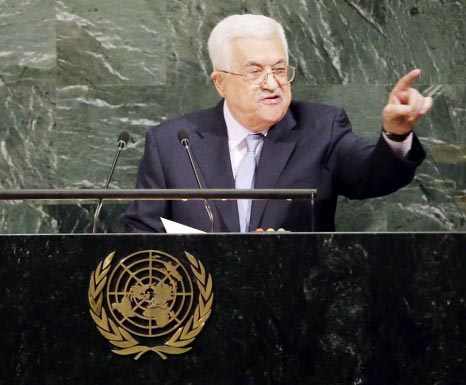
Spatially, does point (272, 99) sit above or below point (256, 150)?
→ above

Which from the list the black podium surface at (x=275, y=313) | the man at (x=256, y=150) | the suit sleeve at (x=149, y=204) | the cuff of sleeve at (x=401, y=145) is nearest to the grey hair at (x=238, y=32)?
the man at (x=256, y=150)

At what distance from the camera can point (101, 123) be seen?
239 inches

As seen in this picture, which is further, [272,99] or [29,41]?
[29,41]

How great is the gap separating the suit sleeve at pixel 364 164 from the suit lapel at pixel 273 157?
17 centimetres

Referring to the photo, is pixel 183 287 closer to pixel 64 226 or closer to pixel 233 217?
pixel 233 217

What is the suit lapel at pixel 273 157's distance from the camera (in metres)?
4.71

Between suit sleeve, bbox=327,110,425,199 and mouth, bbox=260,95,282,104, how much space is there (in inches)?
9.2

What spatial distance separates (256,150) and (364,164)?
46cm

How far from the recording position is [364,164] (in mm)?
4715

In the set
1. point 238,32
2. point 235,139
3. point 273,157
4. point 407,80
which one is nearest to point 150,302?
point 407,80

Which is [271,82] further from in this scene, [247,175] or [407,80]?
[407,80]

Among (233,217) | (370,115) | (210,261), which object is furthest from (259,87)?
(210,261)

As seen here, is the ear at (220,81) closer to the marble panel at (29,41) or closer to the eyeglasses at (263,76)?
the eyeglasses at (263,76)

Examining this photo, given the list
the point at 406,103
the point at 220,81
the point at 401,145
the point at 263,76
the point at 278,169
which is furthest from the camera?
the point at 220,81
